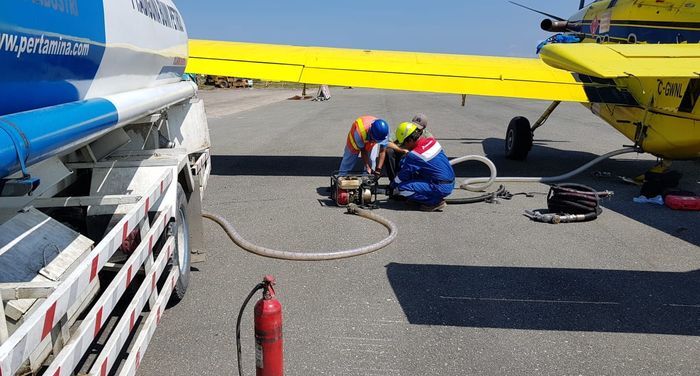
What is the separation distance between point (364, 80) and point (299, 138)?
17.8ft

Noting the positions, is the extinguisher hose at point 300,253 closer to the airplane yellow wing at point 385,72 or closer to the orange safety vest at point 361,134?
the orange safety vest at point 361,134

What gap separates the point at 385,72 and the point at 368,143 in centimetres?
309

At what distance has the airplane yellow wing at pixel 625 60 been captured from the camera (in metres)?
3.33

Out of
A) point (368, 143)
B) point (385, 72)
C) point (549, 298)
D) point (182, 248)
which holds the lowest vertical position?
point (549, 298)

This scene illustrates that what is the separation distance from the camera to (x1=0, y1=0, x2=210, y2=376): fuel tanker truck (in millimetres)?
2275

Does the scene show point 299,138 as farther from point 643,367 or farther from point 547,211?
point 643,367

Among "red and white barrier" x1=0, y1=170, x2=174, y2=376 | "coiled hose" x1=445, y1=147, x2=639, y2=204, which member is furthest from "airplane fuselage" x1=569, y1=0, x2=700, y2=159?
"red and white barrier" x1=0, y1=170, x2=174, y2=376

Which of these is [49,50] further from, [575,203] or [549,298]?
[575,203]

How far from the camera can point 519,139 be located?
39.9 ft

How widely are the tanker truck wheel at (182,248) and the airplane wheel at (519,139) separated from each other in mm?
8851

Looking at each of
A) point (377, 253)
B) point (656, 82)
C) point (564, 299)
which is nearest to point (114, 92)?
point (377, 253)

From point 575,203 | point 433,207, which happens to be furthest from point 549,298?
point 433,207

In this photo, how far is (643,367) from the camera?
3.86 metres

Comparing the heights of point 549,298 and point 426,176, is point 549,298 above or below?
below
